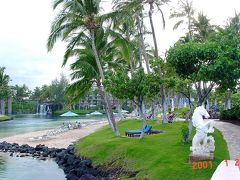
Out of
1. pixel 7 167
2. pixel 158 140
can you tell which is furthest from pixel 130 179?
pixel 7 167

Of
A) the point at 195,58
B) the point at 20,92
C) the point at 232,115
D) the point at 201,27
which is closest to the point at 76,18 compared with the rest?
the point at 195,58

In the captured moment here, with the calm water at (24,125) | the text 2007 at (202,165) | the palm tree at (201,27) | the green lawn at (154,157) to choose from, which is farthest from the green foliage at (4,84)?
the text 2007 at (202,165)

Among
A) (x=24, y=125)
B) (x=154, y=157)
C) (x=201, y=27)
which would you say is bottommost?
(x=24, y=125)

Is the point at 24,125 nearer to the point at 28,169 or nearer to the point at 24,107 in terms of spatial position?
the point at 28,169

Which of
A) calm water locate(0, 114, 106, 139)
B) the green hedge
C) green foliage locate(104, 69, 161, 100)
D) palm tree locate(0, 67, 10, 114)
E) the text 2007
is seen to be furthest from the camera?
palm tree locate(0, 67, 10, 114)

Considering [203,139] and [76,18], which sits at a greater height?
[76,18]

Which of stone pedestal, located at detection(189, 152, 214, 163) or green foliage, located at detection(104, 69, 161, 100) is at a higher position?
green foliage, located at detection(104, 69, 161, 100)

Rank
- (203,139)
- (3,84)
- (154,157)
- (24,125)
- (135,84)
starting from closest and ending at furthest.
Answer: (203,139) < (154,157) < (135,84) < (24,125) < (3,84)

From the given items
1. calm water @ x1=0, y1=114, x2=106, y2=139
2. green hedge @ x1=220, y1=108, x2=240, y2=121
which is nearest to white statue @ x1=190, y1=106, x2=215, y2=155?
green hedge @ x1=220, y1=108, x2=240, y2=121

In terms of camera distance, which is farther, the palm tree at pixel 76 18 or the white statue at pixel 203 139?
the palm tree at pixel 76 18

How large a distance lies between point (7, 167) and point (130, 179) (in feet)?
38.5

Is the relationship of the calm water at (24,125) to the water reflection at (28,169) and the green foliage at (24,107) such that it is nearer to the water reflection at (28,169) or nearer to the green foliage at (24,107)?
the water reflection at (28,169)

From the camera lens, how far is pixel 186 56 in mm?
17391

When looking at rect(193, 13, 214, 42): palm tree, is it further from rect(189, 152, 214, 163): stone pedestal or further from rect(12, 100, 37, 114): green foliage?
rect(12, 100, 37, 114): green foliage
